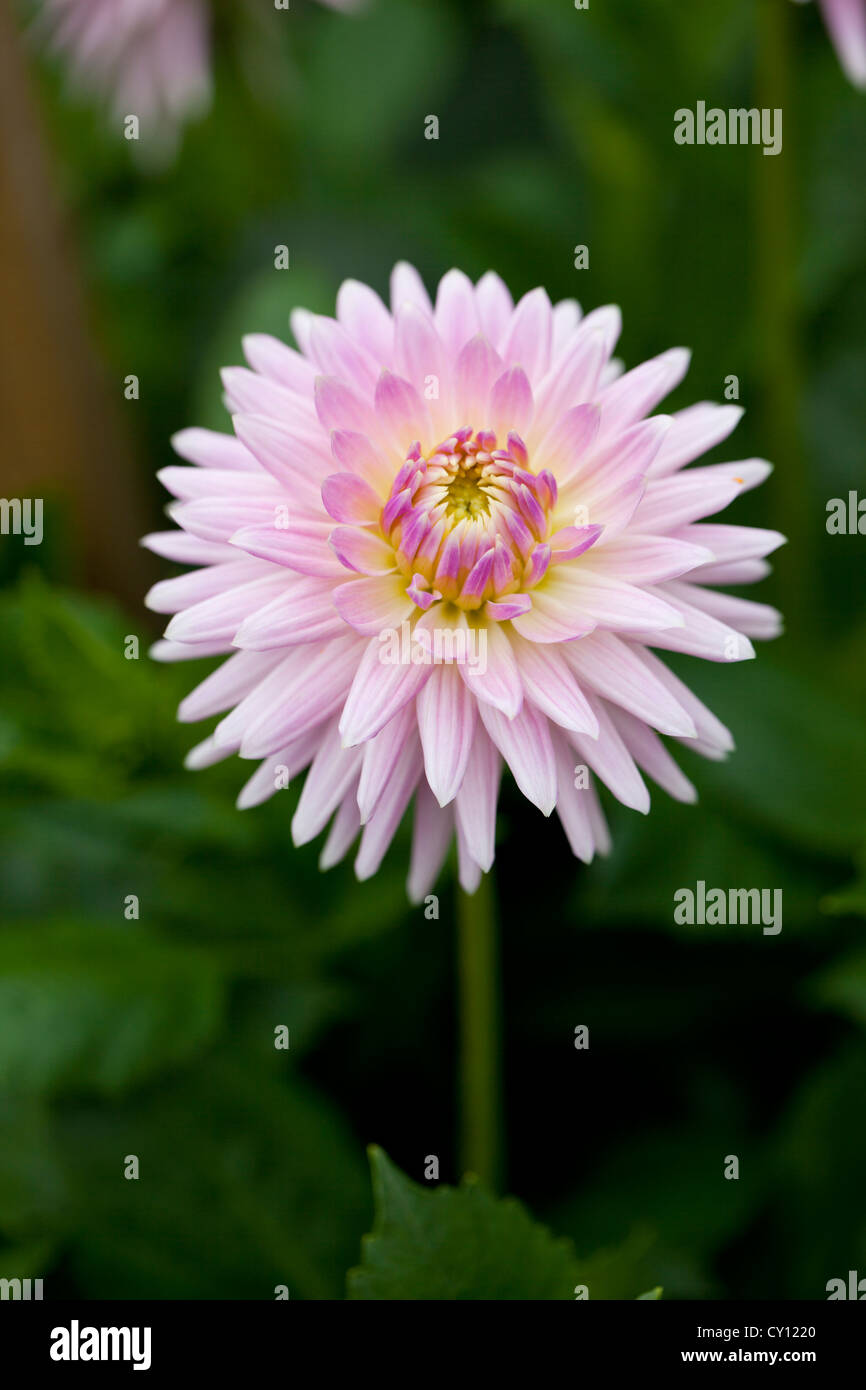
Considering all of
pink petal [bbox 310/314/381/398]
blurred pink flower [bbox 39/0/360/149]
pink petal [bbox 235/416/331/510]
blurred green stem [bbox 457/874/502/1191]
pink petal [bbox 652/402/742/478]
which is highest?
blurred pink flower [bbox 39/0/360/149]

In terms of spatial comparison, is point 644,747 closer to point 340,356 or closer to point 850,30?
point 340,356

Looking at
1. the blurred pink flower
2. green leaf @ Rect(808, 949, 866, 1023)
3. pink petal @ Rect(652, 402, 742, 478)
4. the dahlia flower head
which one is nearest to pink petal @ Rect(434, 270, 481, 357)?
the dahlia flower head

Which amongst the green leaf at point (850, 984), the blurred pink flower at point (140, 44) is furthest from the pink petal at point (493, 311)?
the blurred pink flower at point (140, 44)

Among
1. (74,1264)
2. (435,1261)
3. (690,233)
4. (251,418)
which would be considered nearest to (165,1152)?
(74,1264)

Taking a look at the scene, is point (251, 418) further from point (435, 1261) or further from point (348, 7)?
point (348, 7)

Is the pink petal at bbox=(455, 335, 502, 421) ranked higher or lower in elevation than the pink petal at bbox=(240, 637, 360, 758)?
higher

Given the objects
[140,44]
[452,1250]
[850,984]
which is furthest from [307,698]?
[140,44]

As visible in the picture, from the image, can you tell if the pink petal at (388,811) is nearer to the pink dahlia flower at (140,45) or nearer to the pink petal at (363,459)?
the pink petal at (363,459)

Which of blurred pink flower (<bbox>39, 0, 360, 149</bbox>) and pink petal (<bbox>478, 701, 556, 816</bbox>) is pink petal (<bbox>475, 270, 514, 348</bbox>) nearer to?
pink petal (<bbox>478, 701, 556, 816</bbox>)
